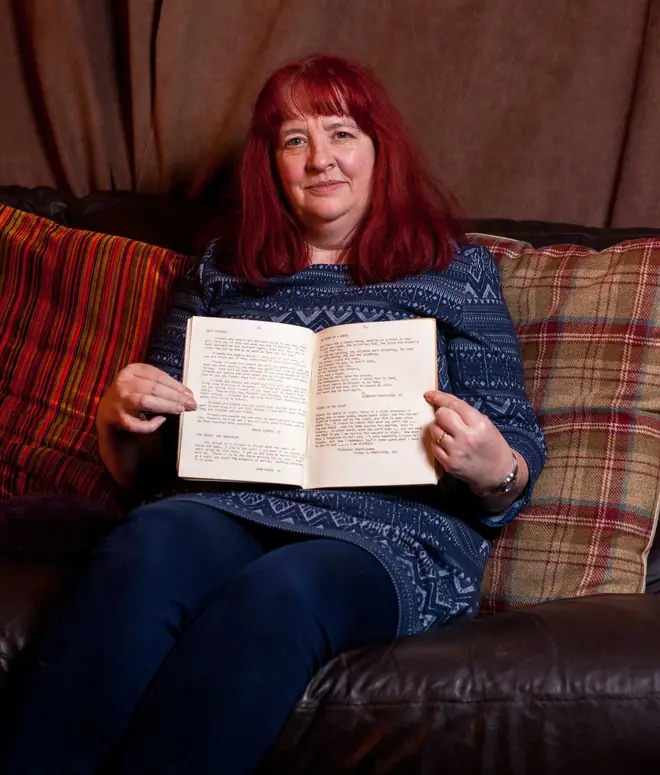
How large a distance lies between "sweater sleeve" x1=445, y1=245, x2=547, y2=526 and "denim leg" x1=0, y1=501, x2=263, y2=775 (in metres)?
0.40

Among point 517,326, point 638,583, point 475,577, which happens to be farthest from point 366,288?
point 638,583

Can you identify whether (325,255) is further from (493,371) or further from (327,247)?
(493,371)

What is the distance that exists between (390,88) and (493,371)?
860 mm

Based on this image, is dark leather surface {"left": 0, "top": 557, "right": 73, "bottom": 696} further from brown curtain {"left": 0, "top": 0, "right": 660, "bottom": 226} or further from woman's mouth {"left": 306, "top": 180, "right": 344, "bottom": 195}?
brown curtain {"left": 0, "top": 0, "right": 660, "bottom": 226}

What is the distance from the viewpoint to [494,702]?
93cm

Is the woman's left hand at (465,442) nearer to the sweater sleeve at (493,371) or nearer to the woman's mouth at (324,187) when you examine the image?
the sweater sleeve at (493,371)

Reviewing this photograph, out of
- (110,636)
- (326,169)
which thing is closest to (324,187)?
(326,169)

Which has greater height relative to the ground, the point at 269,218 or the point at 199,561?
the point at 269,218

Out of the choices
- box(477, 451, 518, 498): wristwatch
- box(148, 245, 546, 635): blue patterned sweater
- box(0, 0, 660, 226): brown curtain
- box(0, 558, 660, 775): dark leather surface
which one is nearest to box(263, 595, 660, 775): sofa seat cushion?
box(0, 558, 660, 775): dark leather surface

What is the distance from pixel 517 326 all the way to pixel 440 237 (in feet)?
0.62

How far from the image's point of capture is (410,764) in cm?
93

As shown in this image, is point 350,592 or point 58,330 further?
point 58,330

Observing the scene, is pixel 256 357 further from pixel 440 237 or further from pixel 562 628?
pixel 562 628

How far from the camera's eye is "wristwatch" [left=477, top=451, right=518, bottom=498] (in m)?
1.18
